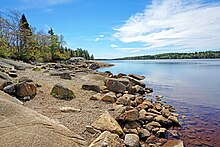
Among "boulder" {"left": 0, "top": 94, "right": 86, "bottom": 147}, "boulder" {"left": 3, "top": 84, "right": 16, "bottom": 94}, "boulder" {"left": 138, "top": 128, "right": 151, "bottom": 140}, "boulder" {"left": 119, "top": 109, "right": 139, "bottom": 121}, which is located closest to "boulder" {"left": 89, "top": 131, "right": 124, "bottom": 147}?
"boulder" {"left": 0, "top": 94, "right": 86, "bottom": 147}

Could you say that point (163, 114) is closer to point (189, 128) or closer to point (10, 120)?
point (189, 128)

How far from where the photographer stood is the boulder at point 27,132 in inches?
138

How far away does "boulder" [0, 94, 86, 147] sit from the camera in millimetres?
3498

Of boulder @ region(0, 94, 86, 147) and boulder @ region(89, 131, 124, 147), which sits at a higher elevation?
boulder @ region(0, 94, 86, 147)

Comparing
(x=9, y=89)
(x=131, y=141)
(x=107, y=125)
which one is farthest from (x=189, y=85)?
(x=9, y=89)

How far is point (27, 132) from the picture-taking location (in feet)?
12.2

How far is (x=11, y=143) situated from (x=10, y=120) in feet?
2.51

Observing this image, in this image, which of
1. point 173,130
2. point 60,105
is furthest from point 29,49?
point 173,130

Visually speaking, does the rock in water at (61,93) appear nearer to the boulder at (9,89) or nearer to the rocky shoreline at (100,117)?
the rocky shoreline at (100,117)

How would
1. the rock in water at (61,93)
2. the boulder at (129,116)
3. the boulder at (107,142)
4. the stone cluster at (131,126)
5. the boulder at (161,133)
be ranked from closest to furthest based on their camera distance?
the boulder at (107,142) → the stone cluster at (131,126) → the boulder at (161,133) → the boulder at (129,116) → the rock in water at (61,93)

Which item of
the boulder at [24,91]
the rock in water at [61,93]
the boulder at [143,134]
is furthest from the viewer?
the rock in water at [61,93]

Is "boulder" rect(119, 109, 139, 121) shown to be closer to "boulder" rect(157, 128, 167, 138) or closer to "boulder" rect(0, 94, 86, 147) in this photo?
"boulder" rect(157, 128, 167, 138)

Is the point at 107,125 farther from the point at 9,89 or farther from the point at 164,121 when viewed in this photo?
the point at 9,89

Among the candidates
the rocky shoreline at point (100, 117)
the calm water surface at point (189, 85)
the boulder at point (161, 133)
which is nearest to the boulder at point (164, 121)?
the rocky shoreline at point (100, 117)
